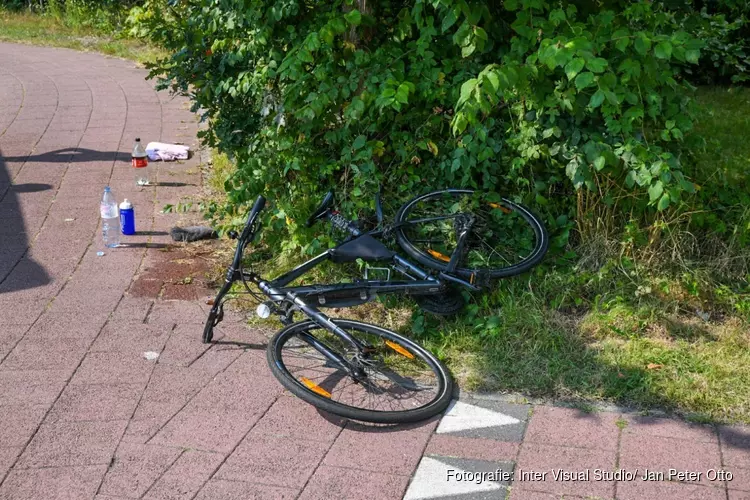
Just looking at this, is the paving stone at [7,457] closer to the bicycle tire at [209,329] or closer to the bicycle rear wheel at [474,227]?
the bicycle tire at [209,329]

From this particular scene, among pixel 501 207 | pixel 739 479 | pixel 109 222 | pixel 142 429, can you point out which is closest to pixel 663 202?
pixel 501 207

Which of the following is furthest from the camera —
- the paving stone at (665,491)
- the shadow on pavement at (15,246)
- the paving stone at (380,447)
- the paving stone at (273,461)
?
the shadow on pavement at (15,246)

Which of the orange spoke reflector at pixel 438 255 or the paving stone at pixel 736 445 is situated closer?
the paving stone at pixel 736 445

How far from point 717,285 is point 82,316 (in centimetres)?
402

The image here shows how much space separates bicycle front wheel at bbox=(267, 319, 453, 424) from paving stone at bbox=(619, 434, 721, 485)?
94 cm

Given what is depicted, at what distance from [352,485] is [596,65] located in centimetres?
257

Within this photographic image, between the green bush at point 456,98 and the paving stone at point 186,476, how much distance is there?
7.21 feet

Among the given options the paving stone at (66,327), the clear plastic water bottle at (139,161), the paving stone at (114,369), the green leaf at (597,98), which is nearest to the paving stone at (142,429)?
the paving stone at (114,369)

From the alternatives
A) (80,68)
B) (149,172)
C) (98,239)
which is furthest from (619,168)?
(80,68)

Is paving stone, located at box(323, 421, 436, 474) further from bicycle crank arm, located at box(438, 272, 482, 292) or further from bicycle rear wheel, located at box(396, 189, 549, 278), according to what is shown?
bicycle rear wheel, located at box(396, 189, 549, 278)

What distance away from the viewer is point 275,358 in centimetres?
461

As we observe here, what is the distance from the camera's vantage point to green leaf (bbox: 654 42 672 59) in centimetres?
483

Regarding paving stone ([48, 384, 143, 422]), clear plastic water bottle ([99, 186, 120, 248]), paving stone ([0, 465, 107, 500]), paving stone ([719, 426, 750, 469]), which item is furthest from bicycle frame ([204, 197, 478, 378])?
clear plastic water bottle ([99, 186, 120, 248])

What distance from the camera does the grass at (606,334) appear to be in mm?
4645
